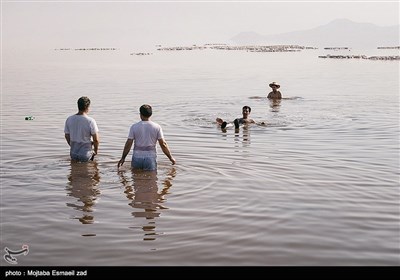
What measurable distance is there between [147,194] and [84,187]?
4.60ft

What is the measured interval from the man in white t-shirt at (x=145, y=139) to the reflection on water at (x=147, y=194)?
308 millimetres

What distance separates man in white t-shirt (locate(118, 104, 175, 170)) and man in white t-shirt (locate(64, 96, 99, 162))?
0.96 meters

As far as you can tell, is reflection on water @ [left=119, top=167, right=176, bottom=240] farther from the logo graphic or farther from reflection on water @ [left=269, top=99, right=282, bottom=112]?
reflection on water @ [left=269, top=99, right=282, bottom=112]

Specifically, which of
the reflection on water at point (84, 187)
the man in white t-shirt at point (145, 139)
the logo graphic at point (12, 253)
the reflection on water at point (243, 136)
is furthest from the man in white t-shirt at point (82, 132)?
the reflection on water at point (243, 136)

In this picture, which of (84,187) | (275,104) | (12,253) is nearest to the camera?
(12,253)

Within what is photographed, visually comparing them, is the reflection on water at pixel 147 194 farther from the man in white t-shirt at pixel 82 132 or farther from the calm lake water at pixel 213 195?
the man in white t-shirt at pixel 82 132

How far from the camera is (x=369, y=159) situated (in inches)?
566

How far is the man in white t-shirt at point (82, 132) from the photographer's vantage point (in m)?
12.0

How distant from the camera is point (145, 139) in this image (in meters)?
11.5

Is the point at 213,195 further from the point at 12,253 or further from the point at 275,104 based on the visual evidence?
the point at 275,104

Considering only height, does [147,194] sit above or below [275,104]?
below

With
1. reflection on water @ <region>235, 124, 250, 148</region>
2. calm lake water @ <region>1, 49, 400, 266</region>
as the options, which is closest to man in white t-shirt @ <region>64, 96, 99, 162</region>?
calm lake water @ <region>1, 49, 400, 266</region>

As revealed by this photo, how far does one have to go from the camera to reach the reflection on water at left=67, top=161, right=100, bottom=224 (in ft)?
32.0

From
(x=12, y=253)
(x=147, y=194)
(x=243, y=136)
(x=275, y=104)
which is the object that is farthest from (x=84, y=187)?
(x=275, y=104)
